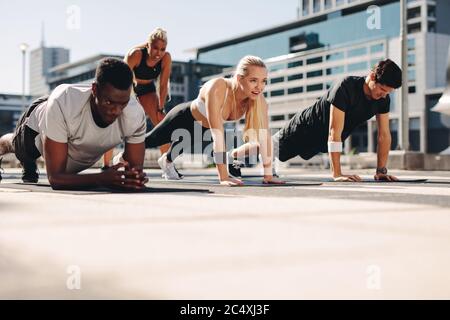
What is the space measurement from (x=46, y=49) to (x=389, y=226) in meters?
160

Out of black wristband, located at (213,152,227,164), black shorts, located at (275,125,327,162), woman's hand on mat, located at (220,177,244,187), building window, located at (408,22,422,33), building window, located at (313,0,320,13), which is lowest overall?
woman's hand on mat, located at (220,177,244,187)

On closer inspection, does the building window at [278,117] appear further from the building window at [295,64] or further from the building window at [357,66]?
the building window at [357,66]

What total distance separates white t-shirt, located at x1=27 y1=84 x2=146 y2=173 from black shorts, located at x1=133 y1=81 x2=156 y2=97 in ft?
10.3

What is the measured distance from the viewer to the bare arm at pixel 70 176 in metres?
4.56

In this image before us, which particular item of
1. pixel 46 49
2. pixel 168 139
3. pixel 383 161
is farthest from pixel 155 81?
pixel 46 49

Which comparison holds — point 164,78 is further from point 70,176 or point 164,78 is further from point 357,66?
point 357,66

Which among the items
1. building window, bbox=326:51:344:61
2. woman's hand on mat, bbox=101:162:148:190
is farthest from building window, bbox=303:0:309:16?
woman's hand on mat, bbox=101:162:148:190

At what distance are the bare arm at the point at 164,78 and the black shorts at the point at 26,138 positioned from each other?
263cm

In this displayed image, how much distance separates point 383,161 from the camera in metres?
7.10

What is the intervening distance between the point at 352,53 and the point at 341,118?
80.8 meters

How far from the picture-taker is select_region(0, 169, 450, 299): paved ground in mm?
1267

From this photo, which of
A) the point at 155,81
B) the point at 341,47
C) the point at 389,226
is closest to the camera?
the point at 389,226

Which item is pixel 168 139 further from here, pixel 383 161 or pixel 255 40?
pixel 255 40

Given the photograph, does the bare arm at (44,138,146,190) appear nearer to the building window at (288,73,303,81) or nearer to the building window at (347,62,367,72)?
the building window at (347,62,367,72)
